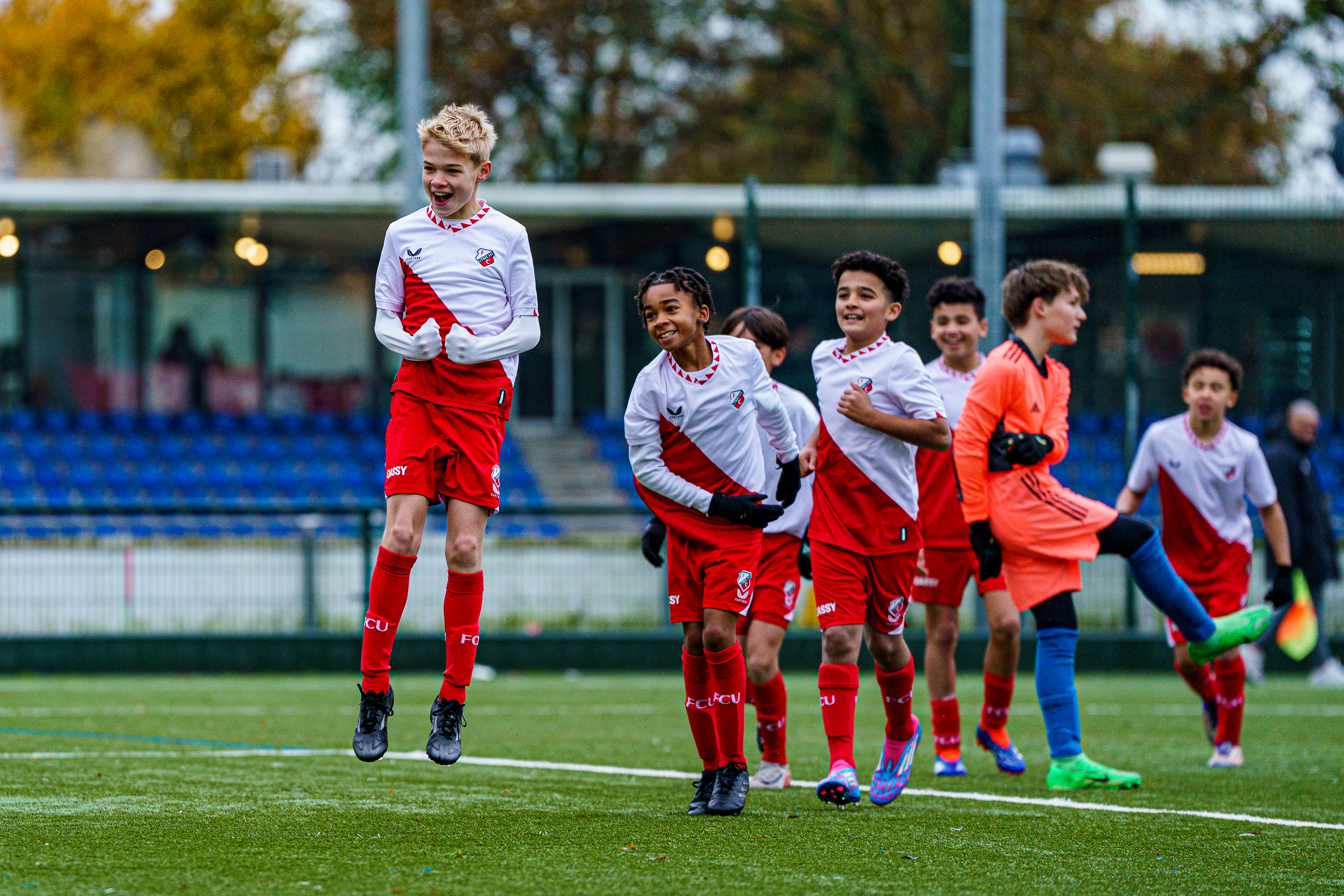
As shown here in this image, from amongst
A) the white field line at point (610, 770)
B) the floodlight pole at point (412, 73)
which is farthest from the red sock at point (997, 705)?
the floodlight pole at point (412, 73)

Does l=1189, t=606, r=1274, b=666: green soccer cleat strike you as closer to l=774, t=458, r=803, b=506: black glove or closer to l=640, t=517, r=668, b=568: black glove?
l=774, t=458, r=803, b=506: black glove

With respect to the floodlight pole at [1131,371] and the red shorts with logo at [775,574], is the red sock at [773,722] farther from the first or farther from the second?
the floodlight pole at [1131,371]

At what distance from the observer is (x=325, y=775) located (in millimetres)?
6234

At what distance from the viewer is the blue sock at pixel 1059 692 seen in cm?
617

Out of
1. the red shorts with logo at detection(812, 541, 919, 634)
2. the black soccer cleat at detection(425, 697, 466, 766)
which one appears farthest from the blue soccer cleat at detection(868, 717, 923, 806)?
the black soccer cleat at detection(425, 697, 466, 766)

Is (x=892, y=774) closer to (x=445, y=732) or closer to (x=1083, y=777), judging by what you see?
(x=1083, y=777)

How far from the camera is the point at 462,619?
17.6 feet

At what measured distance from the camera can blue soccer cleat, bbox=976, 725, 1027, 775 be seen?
6.68 m

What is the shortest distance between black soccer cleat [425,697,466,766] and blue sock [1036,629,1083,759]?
2.34 meters

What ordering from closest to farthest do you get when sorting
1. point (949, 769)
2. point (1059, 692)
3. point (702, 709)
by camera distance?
point (702, 709), point (1059, 692), point (949, 769)

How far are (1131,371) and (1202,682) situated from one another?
16.7 ft

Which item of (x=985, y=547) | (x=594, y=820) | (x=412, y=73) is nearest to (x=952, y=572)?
(x=985, y=547)

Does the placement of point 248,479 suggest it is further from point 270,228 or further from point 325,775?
point 325,775

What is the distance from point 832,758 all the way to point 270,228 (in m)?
18.7
